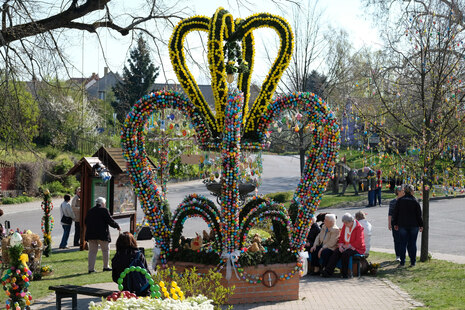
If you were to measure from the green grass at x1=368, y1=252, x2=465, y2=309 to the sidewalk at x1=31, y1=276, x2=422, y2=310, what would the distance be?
0.28 metres

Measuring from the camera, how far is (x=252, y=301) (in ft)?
32.8

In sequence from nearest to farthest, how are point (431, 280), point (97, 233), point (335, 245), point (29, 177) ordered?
1. point (431, 280)
2. point (335, 245)
3. point (97, 233)
4. point (29, 177)

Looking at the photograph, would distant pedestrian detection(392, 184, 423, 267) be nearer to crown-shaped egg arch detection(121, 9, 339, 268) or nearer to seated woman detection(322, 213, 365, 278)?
seated woman detection(322, 213, 365, 278)

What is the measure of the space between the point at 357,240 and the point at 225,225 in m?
3.67

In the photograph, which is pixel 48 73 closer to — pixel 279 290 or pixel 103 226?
pixel 103 226

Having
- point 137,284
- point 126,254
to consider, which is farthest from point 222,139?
point 137,284

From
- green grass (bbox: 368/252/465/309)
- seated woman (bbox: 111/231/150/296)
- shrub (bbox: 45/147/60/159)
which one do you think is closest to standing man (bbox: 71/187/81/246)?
seated woman (bbox: 111/231/150/296)

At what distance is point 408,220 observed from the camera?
1284 cm

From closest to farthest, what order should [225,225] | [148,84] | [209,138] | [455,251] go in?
[225,225] → [209,138] → [455,251] → [148,84]

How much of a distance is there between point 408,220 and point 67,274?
7.25m

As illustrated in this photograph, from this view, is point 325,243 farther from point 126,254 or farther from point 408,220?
point 126,254

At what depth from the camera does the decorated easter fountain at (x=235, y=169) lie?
9852mm

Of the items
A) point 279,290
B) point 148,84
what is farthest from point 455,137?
point 148,84

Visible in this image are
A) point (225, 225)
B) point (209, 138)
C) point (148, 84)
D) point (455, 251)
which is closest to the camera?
point (225, 225)
